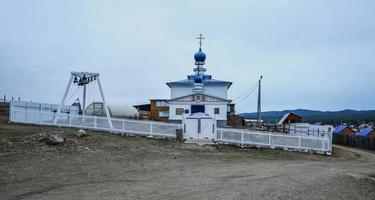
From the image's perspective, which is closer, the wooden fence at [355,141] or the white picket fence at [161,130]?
the white picket fence at [161,130]

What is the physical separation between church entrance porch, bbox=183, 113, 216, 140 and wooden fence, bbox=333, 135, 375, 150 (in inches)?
714

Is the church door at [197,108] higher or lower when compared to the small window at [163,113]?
higher

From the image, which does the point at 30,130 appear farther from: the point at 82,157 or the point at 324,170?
the point at 324,170

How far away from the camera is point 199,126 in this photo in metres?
25.9

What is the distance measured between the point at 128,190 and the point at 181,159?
7696 mm

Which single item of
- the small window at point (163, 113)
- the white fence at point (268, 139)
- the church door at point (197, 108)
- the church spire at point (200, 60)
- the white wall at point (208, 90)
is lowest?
the white fence at point (268, 139)

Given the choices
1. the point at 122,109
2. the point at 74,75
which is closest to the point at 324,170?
the point at 74,75

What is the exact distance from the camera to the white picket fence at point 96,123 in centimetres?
2550

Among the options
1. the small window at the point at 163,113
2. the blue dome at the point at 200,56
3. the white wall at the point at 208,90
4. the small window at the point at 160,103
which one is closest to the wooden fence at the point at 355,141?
the white wall at the point at 208,90

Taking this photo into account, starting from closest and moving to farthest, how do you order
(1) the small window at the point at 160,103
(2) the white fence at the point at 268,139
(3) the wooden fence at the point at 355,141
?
(2) the white fence at the point at 268,139 < (3) the wooden fence at the point at 355,141 < (1) the small window at the point at 160,103

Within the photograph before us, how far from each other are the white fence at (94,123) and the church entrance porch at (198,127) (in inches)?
25.8

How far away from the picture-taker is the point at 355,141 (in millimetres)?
40625

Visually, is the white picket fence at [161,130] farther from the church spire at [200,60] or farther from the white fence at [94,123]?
the church spire at [200,60]

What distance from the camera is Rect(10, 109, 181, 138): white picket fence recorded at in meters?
25.5
